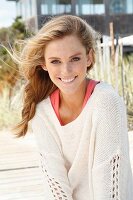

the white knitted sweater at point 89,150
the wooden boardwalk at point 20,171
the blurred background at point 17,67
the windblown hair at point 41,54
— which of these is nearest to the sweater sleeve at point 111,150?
the white knitted sweater at point 89,150

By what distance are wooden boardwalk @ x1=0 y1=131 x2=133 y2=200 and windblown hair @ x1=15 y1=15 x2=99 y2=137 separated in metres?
0.91

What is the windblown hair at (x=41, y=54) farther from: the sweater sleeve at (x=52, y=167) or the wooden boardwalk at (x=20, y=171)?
the wooden boardwalk at (x=20, y=171)

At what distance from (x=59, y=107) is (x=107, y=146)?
26 centimetres

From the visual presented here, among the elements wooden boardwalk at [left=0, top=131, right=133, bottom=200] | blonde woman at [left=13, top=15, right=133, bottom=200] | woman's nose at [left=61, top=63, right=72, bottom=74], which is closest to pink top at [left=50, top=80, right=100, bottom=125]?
blonde woman at [left=13, top=15, right=133, bottom=200]

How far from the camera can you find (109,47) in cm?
706

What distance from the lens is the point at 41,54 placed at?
5.38 ft

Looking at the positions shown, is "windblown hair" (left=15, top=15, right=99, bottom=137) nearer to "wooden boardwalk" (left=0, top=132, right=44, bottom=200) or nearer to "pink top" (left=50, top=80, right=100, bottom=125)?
"pink top" (left=50, top=80, right=100, bottom=125)

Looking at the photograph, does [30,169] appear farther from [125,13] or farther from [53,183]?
[125,13]

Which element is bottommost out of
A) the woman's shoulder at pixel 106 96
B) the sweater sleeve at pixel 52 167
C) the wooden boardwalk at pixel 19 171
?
the wooden boardwalk at pixel 19 171

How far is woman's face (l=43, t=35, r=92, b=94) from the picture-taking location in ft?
5.08

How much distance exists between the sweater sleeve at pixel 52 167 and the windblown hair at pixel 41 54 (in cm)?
10

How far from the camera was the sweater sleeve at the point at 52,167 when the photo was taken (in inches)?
64.1

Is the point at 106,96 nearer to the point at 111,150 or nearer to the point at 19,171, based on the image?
the point at 111,150

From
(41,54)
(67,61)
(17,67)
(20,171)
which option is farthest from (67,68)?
(17,67)
